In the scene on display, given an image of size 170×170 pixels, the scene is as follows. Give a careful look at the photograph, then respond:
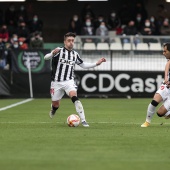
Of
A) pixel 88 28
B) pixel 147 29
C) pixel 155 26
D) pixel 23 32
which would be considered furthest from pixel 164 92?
pixel 155 26

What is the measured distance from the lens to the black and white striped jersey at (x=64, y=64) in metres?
16.2

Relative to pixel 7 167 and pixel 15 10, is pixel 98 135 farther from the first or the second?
pixel 15 10

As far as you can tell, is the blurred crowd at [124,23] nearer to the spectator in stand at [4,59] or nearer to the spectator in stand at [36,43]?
the spectator in stand at [36,43]

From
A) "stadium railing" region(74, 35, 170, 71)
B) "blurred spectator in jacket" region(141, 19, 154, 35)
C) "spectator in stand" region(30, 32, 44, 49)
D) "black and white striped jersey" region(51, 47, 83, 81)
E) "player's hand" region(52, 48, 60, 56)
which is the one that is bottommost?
"stadium railing" region(74, 35, 170, 71)

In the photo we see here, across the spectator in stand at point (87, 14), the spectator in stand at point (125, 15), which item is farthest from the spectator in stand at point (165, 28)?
the spectator in stand at point (87, 14)

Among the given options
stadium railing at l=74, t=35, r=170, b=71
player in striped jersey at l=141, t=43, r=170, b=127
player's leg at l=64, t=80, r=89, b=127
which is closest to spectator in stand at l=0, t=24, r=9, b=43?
stadium railing at l=74, t=35, r=170, b=71

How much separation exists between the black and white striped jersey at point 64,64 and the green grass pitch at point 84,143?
109cm

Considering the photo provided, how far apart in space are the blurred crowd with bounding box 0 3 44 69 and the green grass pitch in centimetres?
1393

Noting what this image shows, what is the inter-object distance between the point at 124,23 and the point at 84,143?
25313 mm

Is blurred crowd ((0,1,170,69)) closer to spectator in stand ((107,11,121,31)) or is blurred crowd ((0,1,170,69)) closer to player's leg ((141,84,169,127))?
spectator in stand ((107,11,121,31))

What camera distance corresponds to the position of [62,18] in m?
41.5

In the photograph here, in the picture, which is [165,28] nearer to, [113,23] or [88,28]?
[113,23]

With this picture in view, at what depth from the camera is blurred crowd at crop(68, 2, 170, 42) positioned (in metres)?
35.0

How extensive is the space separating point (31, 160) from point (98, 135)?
3551 mm
